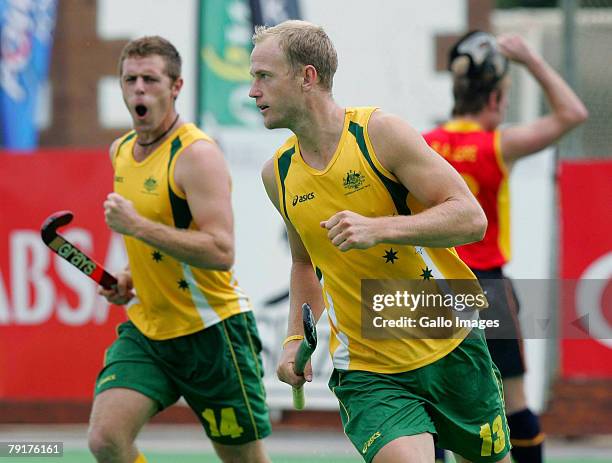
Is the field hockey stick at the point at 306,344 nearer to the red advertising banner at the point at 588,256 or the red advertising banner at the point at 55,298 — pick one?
the red advertising banner at the point at 588,256

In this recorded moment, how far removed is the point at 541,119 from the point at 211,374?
6.99 ft

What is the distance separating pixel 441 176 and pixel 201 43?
5.96 meters

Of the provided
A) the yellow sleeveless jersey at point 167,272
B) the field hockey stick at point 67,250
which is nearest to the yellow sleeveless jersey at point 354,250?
the yellow sleeveless jersey at point 167,272

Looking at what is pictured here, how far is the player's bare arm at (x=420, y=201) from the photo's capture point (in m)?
4.07

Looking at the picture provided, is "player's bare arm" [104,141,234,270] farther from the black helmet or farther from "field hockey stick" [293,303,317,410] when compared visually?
the black helmet

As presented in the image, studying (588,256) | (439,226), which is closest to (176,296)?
(439,226)

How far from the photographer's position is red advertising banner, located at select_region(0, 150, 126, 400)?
880cm

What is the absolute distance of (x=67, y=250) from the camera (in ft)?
18.6

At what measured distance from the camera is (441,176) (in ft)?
14.1

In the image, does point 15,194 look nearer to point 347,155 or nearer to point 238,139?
point 238,139

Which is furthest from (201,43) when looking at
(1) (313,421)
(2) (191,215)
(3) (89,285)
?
(2) (191,215)

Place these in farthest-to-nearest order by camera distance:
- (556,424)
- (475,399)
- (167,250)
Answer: (556,424), (167,250), (475,399)

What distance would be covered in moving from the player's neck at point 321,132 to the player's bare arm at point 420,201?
0.14 metres

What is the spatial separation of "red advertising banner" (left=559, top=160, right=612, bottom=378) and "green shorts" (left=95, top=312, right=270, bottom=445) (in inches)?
134
